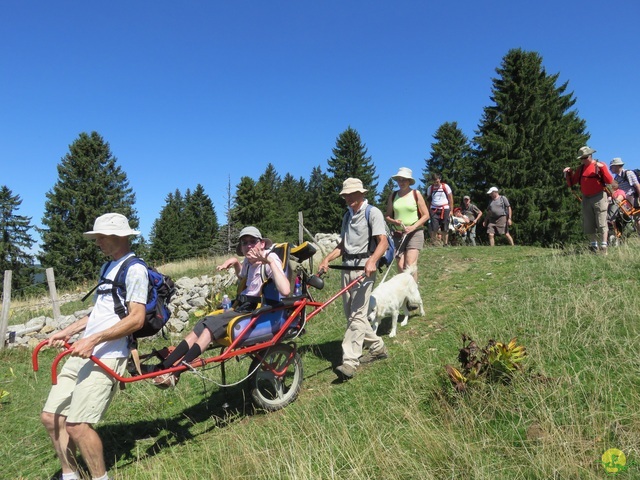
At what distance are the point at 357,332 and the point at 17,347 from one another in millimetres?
8092

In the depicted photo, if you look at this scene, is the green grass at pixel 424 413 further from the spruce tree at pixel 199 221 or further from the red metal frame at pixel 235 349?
the spruce tree at pixel 199 221

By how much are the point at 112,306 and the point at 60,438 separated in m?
1.18

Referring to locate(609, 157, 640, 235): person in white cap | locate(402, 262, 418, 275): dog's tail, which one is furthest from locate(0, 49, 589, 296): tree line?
locate(402, 262, 418, 275): dog's tail

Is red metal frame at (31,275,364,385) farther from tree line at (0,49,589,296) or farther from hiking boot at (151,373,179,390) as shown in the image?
tree line at (0,49,589,296)

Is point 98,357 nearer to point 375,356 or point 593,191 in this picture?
point 375,356

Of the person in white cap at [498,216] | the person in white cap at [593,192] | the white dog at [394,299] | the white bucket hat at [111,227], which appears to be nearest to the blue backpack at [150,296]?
the white bucket hat at [111,227]

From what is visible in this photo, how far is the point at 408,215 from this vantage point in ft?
21.4

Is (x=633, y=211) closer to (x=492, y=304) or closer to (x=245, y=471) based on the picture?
(x=492, y=304)

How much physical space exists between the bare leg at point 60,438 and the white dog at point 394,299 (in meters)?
3.71

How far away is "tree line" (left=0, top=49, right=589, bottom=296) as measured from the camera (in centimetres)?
2802

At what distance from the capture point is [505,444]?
2.83m

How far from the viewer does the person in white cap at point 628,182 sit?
396 inches

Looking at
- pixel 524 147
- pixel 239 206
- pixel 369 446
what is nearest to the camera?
pixel 369 446

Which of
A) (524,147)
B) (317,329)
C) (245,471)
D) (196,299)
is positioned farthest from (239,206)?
(245,471)
